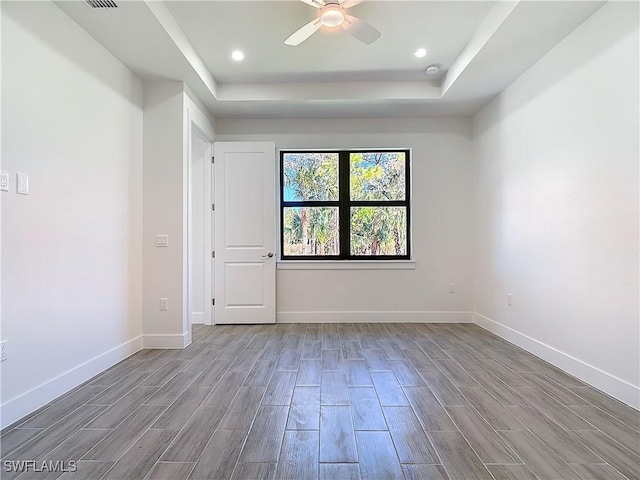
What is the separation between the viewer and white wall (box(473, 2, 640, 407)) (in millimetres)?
2174

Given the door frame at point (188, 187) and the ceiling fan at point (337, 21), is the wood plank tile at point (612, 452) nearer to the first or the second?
the ceiling fan at point (337, 21)

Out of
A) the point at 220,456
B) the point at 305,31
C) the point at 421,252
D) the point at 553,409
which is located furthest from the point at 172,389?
the point at 421,252

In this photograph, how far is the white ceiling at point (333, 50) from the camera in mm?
2535

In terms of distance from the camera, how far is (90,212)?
2.64 metres

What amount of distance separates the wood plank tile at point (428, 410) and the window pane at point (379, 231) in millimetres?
2394

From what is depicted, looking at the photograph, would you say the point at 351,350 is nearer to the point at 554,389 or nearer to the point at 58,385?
the point at 554,389

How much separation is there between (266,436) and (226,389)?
0.71m

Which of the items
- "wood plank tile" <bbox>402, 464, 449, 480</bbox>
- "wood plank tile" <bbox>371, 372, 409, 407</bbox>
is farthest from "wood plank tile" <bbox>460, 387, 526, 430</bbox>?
"wood plank tile" <bbox>402, 464, 449, 480</bbox>

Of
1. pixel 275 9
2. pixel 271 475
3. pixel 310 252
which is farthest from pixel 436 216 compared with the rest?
pixel 271 475

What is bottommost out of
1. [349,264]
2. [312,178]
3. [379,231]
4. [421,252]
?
[349,264]

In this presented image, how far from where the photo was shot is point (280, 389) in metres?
2.37

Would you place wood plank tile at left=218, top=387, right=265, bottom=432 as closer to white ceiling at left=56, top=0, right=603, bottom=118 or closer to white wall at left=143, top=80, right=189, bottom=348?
white wall at left=143, top=80, right=189, bottom=348

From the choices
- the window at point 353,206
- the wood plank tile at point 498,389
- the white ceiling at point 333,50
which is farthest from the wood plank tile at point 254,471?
the window at point 353,206

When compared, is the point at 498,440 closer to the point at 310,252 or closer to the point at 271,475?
the point at 271,475
